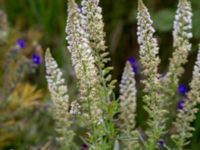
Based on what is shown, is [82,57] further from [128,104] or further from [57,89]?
[128,104]

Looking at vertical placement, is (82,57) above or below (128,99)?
above

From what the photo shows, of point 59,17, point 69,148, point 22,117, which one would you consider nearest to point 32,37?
point 59,17

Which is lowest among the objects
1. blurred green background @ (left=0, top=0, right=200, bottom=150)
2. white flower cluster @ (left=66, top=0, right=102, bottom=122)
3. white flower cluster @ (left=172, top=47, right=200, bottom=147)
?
white flower cluster @ (left=172, top=47, right=200, bottom=147)

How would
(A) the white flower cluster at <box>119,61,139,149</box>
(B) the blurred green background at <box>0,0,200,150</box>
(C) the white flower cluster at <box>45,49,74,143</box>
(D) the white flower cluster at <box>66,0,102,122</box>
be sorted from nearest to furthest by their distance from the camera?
(D) the white flower cluster at <box>66,0,102,122</box>
(C) the white flower cluster at <box>45,49,74,143</box>
(A) the white flower cluster at <box>119,61,139,149</box>
(B) the blurred green background at <box>0,0,200,150</box>

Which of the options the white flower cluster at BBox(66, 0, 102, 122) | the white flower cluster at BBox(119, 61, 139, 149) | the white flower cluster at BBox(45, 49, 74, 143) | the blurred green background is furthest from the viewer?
the blurred green background

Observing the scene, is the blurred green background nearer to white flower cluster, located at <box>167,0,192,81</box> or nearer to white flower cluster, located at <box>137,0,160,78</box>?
white flower cluster, located at <box>167,0,192,81</box>

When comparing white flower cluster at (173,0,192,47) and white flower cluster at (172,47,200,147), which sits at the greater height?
white flower cluster at (173,0,192,47)

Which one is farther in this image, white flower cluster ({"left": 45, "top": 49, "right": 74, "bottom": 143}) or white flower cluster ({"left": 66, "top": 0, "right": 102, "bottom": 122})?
white flower cluster ({"left": 45, "top": 49, "right": 74, "bottom": 143})

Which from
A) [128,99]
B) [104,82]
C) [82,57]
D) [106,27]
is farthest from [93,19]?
[106,27]

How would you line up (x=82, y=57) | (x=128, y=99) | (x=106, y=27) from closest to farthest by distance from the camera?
(x=82, y=57), (x=128, y=99), (x=106, y=27)

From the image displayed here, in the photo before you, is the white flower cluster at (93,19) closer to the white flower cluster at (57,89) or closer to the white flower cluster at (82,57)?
the white flower cluster at (82,57)

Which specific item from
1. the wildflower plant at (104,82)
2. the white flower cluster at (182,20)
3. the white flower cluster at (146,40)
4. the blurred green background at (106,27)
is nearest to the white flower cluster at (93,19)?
the wildflower plant at (104,82)

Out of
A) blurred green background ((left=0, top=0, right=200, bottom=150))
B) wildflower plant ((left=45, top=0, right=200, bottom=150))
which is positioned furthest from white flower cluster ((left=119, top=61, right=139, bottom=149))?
blurred green background ((left=0, top=0, right=200, bottom=150))
